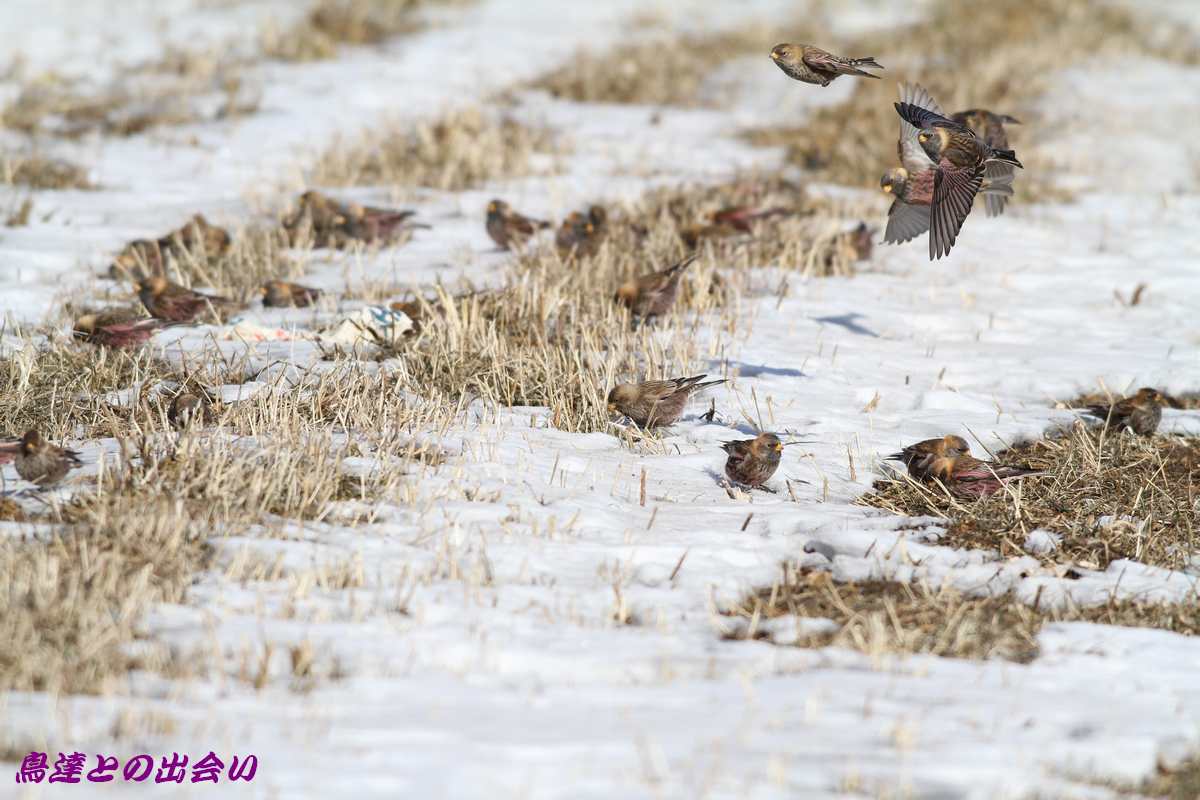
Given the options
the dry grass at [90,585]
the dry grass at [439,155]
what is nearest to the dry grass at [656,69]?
the dry grass at [439,155]

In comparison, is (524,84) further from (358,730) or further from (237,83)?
A: (358,730)

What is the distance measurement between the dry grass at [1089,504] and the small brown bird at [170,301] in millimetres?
4118

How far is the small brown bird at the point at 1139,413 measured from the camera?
18.9 feet

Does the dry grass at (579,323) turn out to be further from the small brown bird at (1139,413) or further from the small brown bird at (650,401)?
the small brown bird at (1139,413)

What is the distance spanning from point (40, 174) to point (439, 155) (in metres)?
3.54

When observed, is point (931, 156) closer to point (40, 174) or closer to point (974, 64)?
point (40, 174)

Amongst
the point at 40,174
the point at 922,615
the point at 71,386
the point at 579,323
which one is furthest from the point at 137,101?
the point at 922,615

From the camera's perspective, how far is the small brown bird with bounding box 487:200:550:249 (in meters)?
8.75

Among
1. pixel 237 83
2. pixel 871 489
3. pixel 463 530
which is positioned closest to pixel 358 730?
pixel 463 530

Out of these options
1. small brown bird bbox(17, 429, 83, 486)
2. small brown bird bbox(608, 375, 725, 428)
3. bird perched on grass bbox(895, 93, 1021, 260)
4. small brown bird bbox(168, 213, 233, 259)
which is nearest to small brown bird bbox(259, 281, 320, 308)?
small brown bird bbox(168, 213, 233, 259)

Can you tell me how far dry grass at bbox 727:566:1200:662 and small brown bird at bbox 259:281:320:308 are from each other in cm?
432

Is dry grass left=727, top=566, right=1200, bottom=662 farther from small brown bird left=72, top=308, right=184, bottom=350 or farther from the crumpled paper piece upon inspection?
small brown bird left=72, top=308, right=184, bottom=350

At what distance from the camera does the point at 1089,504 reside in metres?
4.88

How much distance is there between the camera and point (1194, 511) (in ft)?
15.7
